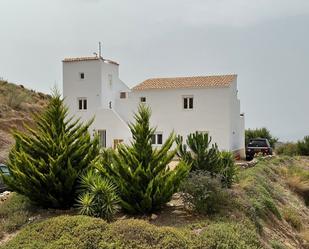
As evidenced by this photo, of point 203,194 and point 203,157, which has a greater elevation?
point 203,157

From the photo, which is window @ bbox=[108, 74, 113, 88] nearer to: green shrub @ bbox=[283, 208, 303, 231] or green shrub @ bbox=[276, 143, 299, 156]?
green shrub @ bbox=[276, 143, 299, 156]

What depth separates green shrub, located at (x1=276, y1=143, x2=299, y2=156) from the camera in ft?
135

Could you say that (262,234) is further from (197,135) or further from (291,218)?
(291,218)

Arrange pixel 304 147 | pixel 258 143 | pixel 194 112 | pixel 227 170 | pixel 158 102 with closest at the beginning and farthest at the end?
pixel 227 170
pixel 194 112
pixel 158 102
pixel 258 143
pixel 304 147

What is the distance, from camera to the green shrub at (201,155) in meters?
14.6

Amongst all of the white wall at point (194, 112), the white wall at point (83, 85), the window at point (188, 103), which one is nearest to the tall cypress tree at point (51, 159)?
the white wall at point (194, 112)

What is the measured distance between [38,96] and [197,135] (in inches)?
1711

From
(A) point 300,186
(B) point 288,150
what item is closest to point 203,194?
(A) point 300,186

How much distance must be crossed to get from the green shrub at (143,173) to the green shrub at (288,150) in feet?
102

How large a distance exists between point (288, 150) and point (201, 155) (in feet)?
96.3

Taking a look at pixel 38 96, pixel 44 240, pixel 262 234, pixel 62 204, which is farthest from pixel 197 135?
pixel 38 96

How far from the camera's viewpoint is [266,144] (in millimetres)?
35719

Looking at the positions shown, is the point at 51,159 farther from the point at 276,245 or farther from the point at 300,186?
the point at 300,186

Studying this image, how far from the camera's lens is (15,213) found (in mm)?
11883
